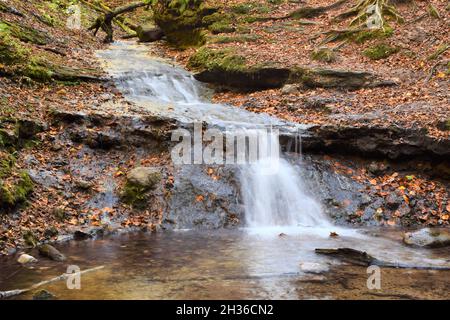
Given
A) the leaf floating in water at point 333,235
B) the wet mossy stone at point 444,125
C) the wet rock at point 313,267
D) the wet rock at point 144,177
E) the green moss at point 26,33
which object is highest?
the green moss at point 26,33

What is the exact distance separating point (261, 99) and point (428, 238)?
23.7 ft

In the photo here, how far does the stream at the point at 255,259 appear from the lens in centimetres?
511

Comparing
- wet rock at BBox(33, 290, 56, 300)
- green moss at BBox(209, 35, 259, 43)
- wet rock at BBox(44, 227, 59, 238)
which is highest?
green moss at BBox(209, 35, 259, 43)

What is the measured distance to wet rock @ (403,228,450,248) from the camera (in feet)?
23.5

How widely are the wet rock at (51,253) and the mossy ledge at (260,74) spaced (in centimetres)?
928

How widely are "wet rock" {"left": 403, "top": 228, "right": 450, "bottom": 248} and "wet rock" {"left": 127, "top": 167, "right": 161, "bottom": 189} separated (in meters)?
4.68

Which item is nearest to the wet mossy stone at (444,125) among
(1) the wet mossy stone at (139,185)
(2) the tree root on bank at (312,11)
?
(1) the wet mossy stone at (139,185)

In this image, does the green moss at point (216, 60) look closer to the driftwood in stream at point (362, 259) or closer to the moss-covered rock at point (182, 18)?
the moss-covered rock at point (182, 18)

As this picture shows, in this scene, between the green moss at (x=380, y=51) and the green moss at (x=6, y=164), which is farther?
the green moss at (x=380, y=51)

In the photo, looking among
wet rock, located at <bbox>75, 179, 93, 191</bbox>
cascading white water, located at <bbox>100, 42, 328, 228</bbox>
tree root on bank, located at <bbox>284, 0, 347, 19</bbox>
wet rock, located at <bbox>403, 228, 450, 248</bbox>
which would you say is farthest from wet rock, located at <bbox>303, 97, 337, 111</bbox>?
tree root on bank, located at <bbox>284, 0, 347, 19</bbox>

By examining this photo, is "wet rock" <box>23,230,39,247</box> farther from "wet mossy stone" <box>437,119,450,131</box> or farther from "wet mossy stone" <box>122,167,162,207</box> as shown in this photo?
"wet mossy stone" <box>437,119,450,131</box>

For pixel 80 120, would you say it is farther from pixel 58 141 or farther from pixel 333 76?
pixel 333 76

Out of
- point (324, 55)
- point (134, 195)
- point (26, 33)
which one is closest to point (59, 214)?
point (134, 195)

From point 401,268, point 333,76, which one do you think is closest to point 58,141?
point 401,268
